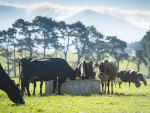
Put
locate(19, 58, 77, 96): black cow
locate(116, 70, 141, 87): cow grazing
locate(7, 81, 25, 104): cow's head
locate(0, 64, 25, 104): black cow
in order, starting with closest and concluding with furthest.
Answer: locate(0, 64, 25, 104): black cow, locate(7, 81, 25, 104): cow's head, locate(19, 58, 77, 96): black cow, locate(116, 70, 141, 87): cow grazing

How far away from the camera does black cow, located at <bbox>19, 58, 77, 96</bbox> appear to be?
1457 centimetres

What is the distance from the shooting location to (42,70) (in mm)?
15016

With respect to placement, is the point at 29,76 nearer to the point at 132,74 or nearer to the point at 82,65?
the point at 82,65

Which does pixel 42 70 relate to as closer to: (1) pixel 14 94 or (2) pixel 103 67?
(1) pixel 14 94

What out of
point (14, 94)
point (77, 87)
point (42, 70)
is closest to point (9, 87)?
point (14, 94)

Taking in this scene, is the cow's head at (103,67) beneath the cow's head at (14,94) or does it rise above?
above

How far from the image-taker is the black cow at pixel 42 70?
14.6 metres

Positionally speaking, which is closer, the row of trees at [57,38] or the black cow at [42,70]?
the black cow at [42,70]

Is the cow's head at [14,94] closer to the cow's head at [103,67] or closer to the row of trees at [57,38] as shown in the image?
the cow's head at [103,67]

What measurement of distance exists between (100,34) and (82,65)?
58.4 metres

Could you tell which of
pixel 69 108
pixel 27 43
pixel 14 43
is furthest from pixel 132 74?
pixel 14 43

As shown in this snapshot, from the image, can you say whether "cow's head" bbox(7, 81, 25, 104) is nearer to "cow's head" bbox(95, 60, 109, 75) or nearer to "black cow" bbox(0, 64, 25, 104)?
"black cow" bbox(0, 64, 25, 104)

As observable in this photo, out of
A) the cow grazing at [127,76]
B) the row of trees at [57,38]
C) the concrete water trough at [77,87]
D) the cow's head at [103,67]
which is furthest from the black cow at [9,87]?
the row of trees at [57,38]

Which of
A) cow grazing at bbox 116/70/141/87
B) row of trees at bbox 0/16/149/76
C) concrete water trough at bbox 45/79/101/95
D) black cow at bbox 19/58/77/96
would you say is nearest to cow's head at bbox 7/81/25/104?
black cow at bbox 19/58/77/96
